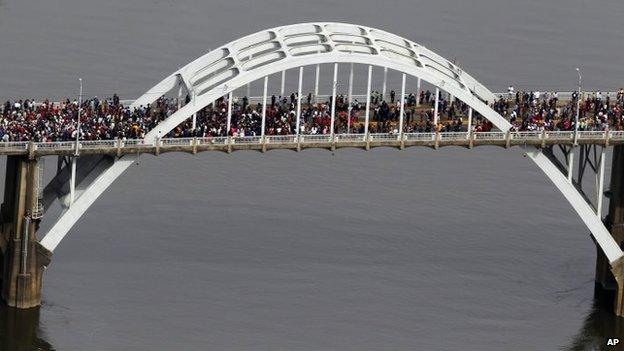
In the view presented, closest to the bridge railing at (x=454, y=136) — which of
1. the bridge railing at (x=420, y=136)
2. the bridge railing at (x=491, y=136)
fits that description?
the bridge railing at (x=491, y=136)

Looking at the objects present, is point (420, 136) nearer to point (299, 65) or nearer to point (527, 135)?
point (527, 135)

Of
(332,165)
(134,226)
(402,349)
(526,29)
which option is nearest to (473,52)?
(526,29)

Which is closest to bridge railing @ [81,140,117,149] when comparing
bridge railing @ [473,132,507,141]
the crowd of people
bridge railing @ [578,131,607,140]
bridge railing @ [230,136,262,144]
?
the crowd of people

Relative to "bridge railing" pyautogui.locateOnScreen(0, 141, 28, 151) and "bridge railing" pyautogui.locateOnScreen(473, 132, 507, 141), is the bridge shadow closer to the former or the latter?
"bridge railing" pyautogui.locateOnScreen(473, 132, 507, 141)

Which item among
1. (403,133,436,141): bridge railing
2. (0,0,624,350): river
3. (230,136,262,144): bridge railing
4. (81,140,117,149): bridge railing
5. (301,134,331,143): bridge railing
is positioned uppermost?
(403,133,436,141): bridge railing

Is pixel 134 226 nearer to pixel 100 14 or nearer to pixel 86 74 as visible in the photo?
pixel 86 74

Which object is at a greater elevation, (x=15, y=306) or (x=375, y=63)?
(x=375, y=63)

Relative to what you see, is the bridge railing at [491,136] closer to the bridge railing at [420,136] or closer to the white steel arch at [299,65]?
the white steel arch at [299,65]
